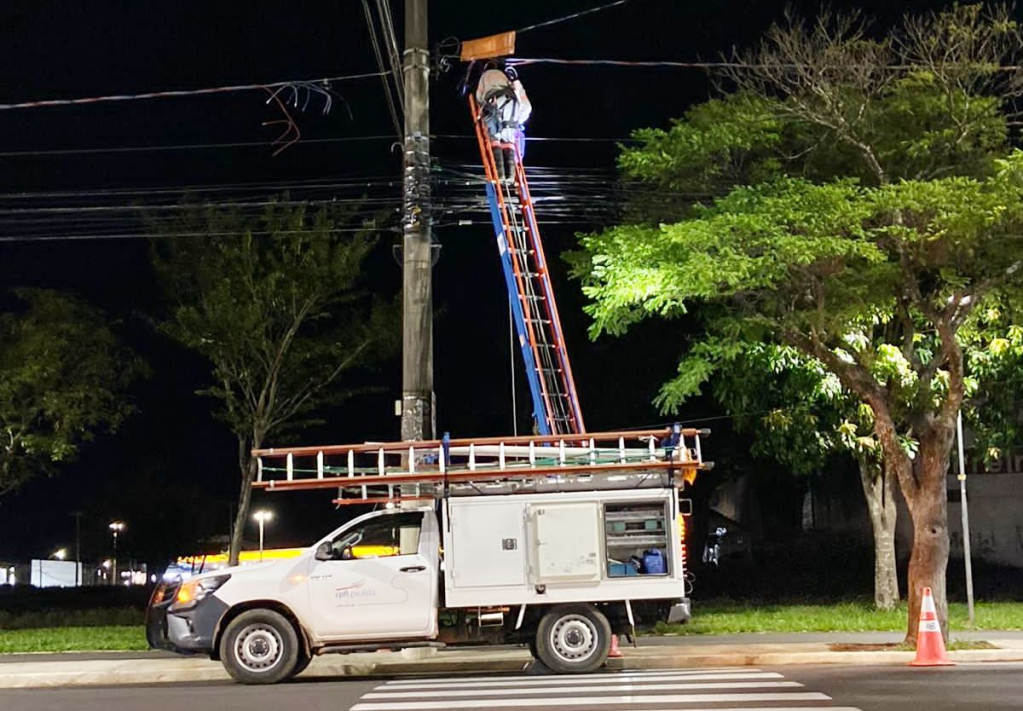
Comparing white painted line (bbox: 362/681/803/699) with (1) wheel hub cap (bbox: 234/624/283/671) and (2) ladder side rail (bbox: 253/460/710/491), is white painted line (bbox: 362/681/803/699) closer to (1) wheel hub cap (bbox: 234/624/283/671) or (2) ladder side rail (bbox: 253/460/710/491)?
(1) wheel hub cap (bbox: 234/624/283/671)

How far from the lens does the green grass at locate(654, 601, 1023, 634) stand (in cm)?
1712

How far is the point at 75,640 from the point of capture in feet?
60.7

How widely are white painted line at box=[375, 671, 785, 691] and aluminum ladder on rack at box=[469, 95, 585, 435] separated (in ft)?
12.5

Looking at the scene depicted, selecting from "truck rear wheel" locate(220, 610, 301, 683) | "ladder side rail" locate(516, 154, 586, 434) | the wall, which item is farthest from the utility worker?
the wall

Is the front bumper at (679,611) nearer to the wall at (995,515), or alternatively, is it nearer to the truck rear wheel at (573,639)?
the truck rear wheel at (573,639)

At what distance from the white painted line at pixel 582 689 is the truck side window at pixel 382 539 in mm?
1775

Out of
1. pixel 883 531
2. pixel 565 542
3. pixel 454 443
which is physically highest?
pixel 454 443

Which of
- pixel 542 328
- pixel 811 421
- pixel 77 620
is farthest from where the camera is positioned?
pixel 77 620

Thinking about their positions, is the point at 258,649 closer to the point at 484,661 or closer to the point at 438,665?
the point at 438,665

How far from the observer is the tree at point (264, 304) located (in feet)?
79.8

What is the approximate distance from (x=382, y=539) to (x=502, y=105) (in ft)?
21.6

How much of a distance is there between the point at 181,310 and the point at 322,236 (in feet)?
10.9

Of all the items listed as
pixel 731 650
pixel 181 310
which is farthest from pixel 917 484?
pixel 181 310

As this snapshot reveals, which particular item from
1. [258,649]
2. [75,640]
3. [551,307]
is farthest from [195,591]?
[75,640]
